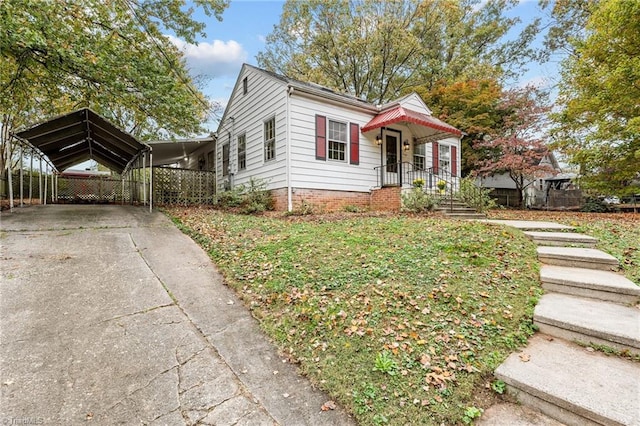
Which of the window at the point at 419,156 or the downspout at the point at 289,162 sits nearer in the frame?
the downspout at the point at 289,162

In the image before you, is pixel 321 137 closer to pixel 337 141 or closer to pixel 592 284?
pixel 337 141

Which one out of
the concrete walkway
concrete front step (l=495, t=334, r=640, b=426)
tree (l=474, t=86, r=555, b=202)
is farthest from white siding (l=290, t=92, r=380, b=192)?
tree (l=474, t=86, r=555, b=202)

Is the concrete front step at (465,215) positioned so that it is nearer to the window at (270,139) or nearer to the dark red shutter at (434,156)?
the dark red shutter at (434,156)

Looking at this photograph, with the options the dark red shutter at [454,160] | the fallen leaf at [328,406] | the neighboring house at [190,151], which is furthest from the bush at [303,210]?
the dark red shutter at [454,160]

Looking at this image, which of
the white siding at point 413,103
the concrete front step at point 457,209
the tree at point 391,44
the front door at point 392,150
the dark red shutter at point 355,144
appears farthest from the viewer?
the tree at point 391,44

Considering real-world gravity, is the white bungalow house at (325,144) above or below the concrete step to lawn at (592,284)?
above

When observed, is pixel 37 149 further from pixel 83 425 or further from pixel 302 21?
pixel 302 21

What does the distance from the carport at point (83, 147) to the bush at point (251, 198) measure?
2.66 metres

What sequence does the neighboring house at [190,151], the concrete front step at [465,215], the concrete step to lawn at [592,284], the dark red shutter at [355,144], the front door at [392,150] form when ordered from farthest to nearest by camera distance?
1. the neighboring house at [190,151]
2. the front door at [392,150]
3. the dark red shutter at [355,144]
4. the concrete front step at [465,215]
5. the concrete step to lawn at [592,284]

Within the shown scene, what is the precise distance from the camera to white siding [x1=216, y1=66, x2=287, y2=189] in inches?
387

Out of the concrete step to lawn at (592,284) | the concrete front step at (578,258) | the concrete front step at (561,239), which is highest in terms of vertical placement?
the concrete front step at (561,239)

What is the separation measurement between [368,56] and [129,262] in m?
19.9

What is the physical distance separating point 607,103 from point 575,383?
11.4m

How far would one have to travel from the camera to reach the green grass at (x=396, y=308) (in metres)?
2.36
